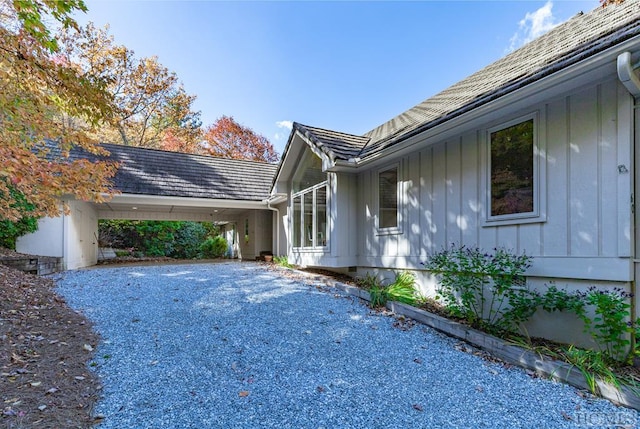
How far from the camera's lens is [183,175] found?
1317cm

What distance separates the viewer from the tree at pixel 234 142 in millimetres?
24844

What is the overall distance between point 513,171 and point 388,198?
288 cm

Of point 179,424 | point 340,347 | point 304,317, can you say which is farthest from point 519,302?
point 179,424

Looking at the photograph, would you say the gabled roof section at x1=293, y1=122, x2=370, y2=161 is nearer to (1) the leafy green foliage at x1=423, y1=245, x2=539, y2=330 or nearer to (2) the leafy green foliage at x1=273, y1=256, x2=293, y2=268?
(1) the leafy green foliage at x1=423, y1=245, x2=539, y2=330

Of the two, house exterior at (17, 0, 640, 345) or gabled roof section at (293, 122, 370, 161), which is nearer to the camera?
house exterior at (17, 0, 640, 345)

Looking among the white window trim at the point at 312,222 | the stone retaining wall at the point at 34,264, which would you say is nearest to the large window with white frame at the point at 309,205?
the white window trim at the point at 312,222

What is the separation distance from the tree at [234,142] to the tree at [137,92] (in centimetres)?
156

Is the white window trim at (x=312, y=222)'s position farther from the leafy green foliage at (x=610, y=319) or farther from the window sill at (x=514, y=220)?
the leafy green foliage at (x=610, y=319)

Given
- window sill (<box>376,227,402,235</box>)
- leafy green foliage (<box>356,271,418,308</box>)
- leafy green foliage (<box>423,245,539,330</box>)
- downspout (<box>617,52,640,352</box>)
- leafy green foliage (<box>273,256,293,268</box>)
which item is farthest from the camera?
leafy green foliage (<box>273,256,293,268</box>)

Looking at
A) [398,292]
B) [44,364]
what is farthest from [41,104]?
[398,292]

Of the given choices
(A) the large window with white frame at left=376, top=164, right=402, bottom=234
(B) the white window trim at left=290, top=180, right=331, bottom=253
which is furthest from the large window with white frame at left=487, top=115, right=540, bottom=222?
(B) the white window trim at left=290, top=180, right=331, bottom=253

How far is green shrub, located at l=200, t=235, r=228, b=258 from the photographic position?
19448 mm

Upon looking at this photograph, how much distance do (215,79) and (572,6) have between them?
15.7 meters

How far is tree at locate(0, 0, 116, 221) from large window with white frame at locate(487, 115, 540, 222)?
6.04 meters
